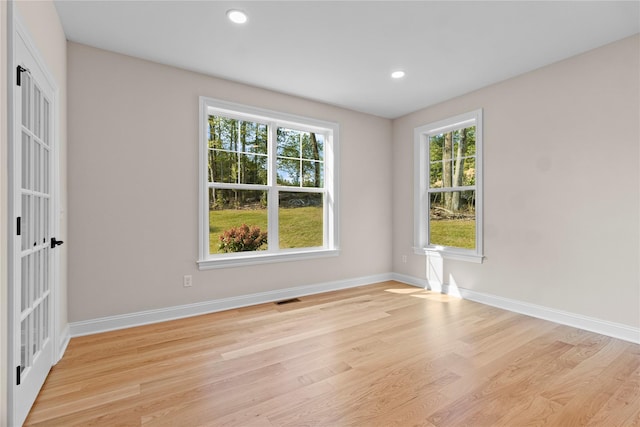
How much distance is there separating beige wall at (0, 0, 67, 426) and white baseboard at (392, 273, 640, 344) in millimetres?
4178

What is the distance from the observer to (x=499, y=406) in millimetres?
1834

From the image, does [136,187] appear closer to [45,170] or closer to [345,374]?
[45,170]

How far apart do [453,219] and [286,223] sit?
2.31 meters

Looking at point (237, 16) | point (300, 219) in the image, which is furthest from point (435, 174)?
point (237, 16)

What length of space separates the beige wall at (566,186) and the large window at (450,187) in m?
0.16

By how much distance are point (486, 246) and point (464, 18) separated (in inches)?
98.8

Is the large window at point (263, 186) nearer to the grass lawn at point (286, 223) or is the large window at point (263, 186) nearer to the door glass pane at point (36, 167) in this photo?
the grass lawn at point (286, 223)

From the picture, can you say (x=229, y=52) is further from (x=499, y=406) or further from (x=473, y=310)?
(x=473, y=310)

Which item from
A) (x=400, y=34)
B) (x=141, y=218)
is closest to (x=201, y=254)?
(x=141, y=218)

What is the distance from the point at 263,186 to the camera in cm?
397

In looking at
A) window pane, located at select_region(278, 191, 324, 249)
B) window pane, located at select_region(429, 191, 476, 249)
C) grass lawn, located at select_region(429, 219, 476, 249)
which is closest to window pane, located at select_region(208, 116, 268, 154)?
window pane, located at select_region(278, 191, 324, 249)

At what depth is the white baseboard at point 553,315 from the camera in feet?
9.10


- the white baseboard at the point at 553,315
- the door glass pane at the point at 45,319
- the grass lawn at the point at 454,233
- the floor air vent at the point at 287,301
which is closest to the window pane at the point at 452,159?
the grass lawn at the point at 454,233

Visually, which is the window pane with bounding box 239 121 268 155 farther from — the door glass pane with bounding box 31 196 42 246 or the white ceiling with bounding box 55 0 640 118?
the door glass pane with bounding box 31 196 42 246
